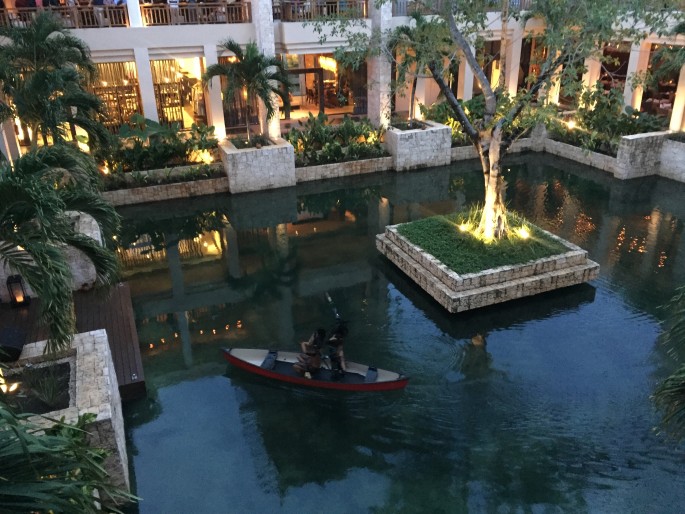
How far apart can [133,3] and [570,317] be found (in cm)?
1483

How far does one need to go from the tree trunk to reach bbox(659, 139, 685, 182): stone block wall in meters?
8.90

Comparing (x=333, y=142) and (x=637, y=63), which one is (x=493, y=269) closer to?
(x=333, y=142)

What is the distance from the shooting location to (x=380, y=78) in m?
19.7

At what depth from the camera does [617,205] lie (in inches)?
628

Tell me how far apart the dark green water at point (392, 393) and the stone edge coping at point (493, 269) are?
0.54 metres

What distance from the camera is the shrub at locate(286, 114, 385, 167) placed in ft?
61.0

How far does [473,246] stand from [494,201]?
1.01 meters

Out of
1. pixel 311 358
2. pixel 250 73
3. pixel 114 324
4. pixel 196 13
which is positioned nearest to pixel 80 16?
pixel 196 13

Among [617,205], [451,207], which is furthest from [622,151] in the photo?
[451,207]

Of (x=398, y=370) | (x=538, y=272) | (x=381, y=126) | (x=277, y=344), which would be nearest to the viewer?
(x=398, y=370)

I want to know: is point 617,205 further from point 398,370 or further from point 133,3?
point 133,3

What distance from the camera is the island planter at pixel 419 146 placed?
61.8 ft

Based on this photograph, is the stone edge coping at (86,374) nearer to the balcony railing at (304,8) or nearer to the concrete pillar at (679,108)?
the balcony railing at (304,8)

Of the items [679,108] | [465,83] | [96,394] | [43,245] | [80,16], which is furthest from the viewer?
[465,83]
